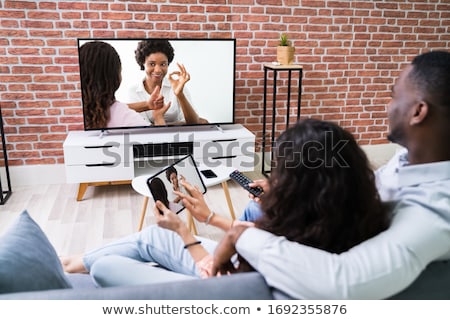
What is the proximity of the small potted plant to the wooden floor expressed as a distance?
112 centimetres

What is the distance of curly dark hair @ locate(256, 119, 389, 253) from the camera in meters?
0.96

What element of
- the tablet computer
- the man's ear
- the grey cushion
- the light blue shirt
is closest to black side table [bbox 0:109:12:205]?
the tablet computer

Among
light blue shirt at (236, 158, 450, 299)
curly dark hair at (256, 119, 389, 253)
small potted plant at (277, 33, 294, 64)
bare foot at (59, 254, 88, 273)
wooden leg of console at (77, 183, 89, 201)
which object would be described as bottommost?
wooden leg of console at (77, 183, 89, 201)

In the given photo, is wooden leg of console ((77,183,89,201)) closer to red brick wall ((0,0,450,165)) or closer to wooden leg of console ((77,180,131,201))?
wooden leg of console ((77,180,131,201))

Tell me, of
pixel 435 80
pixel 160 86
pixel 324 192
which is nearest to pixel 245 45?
pixel 160 86

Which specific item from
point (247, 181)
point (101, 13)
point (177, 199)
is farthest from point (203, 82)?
point (177, 199)

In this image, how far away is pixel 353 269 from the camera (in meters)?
0.86

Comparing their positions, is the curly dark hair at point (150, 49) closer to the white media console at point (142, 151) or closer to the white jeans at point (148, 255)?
the white media console at point (142, 151)

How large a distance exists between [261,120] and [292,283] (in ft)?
9.71

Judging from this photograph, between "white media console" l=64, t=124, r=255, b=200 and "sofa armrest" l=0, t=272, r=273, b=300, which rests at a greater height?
"sofa armrest" l=0, t=272, r=273, b=300

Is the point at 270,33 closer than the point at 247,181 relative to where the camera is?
No

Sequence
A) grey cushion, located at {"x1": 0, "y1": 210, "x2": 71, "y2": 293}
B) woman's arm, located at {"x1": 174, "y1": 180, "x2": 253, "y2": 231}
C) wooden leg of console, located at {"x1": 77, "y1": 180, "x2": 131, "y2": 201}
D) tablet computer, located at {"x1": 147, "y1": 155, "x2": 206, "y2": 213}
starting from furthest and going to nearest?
wooden leg of console, located at {"x1": 77, "y1": 180, "x2": 131, "y2": 201} → tablet computer, located at {"x1": 147, "y1": 155, "x2": 206, "y2": 213} → woman's arm, located at {"x1": 174, "y1": 180, "x2": 253, "y2": 231} → grey cushion, located at {"x1": 0, "y1": 210, "x2": 71, "y2": 293}

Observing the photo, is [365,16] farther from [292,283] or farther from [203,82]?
[292,283]

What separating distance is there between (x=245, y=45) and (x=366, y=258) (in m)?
2.91
